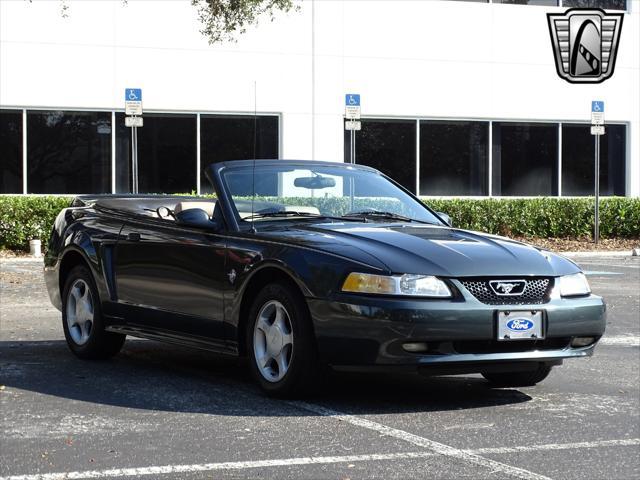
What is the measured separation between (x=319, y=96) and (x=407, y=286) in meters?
19.8

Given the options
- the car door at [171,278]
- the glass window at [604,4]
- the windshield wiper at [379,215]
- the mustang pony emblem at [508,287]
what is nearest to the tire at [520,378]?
the mustang pony emblem at [508,287]

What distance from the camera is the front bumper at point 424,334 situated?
7090mm

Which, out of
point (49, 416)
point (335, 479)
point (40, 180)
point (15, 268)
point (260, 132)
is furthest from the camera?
point (260, 132)

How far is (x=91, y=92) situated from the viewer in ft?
81.7

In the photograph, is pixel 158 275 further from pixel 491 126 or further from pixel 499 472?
pixel 491 126

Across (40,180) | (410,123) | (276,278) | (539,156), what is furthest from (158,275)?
(539,156)

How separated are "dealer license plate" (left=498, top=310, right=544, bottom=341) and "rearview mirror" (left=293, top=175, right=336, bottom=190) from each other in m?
2.05

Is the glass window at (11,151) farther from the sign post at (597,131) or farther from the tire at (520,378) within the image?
the tire at (520,378)

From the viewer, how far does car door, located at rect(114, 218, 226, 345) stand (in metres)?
8.19

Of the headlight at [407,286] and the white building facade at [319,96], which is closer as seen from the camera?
the headlight at [407,286]

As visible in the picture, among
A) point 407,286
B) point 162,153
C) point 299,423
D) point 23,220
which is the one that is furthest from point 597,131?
point 299,423

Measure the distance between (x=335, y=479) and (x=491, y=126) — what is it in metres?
23.4

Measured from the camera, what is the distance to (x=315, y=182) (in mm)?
8805

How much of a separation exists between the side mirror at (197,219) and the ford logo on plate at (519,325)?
7.08ft
